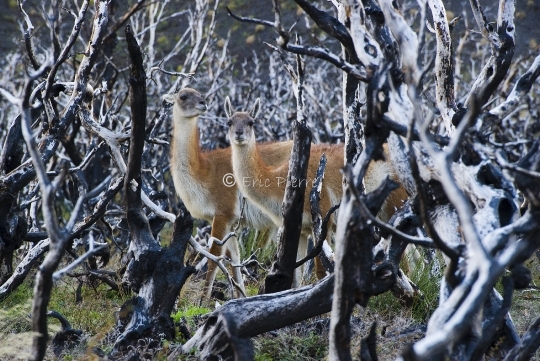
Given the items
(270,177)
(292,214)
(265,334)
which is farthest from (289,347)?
(270,177)

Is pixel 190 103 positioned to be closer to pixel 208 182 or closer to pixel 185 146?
pixel 185 146

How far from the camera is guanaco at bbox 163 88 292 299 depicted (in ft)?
25.4

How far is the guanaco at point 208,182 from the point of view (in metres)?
7.75

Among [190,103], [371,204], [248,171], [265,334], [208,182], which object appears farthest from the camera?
[208,182]

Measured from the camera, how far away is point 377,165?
725 centimetres

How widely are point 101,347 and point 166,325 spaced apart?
0.40m

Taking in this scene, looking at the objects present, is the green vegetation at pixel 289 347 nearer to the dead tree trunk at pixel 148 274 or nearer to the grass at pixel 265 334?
the grass at pixel 265 334

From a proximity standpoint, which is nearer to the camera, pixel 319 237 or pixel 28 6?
pixel 319 237

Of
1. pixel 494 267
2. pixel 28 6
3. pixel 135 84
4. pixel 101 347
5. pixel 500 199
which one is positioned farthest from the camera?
pixel 28 6

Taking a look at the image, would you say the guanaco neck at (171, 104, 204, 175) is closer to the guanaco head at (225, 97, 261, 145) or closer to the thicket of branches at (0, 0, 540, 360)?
the guanaco head at (225, 97, 261, 145)

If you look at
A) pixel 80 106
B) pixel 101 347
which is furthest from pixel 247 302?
pixel 80 106

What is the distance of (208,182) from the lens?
8.00 metres

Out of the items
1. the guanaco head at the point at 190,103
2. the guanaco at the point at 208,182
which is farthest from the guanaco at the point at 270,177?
the guanaco at the point at 208,182

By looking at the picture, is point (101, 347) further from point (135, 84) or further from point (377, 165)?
point (377, 165)
